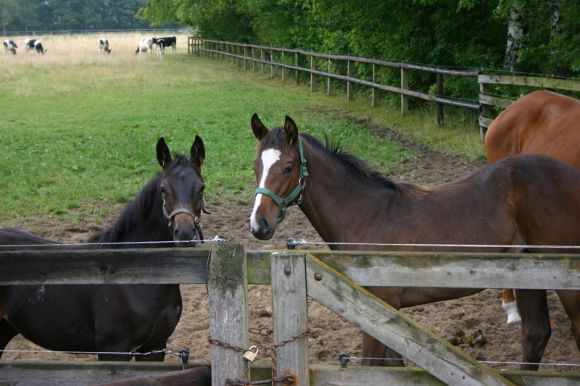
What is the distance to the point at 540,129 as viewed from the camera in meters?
7.17

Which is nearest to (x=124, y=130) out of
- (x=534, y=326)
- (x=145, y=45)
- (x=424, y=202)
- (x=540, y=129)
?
(x=540, y=129)

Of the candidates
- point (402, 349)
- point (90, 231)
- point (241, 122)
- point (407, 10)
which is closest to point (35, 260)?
point (402, 349)

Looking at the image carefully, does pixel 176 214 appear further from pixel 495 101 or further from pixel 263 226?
pixel 495 101

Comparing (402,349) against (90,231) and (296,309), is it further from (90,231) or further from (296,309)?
(90,231)

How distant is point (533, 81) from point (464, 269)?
378 inches

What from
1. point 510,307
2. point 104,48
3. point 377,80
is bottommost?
point 104,48

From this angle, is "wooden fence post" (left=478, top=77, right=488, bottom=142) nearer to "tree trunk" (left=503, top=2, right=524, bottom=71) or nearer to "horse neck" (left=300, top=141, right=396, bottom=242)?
"tree trunk" (left=503, top=2, right=524, bottom=71)

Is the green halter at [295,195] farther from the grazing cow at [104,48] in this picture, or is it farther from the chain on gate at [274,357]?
the grazing cow at [104,48]

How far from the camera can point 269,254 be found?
3.15 metres

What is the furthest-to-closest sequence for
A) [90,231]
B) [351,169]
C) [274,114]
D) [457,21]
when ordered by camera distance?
[274,114] → [457,21] → [90,231] → [351,169]

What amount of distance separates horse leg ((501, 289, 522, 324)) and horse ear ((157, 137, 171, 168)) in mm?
3066

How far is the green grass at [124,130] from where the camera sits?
416 inches

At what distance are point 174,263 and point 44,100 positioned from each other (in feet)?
71.4

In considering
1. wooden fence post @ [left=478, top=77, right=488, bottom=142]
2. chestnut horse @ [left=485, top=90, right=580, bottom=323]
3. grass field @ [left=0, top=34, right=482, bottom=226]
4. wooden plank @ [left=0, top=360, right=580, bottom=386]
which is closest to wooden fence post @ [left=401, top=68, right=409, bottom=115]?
grass field @ [left=0, top=34, right=482, bottom=226]
